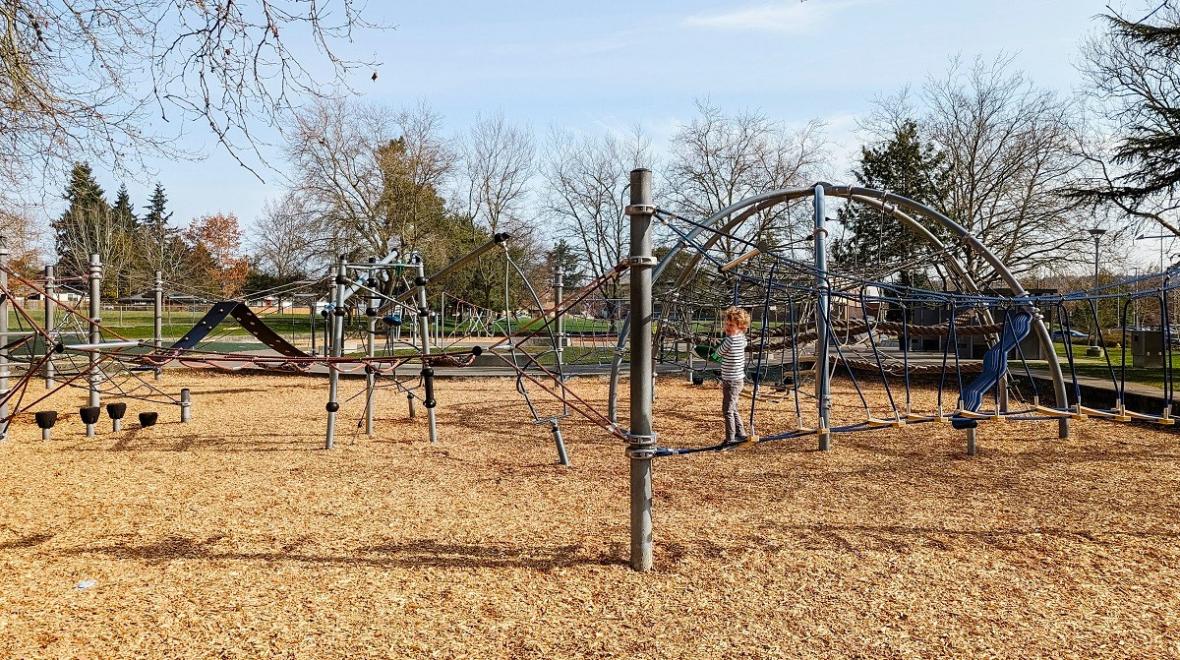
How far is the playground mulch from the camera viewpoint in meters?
3.47

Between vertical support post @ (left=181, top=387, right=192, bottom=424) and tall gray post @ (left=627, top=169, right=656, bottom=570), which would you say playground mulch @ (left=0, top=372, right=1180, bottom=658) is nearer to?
tall gray post @ (left=627, top=169, right=656, bottom=570)

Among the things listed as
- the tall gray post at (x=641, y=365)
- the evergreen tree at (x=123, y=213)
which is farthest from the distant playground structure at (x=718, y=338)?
A: the evergreen tree at (x=123, y=213)

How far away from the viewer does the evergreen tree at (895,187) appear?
2483cm

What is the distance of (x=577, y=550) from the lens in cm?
471

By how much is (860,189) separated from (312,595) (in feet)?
21.7

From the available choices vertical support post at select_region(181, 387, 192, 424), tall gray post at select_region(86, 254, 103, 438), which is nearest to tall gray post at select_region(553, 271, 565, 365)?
vertical support post at select_region(181, 387, 192, 424)

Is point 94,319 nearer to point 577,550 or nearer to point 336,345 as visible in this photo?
point 336,345

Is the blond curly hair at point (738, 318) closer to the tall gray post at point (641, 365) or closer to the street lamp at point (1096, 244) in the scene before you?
the tall gray post at point (641, 365)

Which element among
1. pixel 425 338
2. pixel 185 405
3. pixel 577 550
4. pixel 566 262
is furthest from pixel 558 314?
pixel 566 262

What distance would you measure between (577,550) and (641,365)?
1.31 m

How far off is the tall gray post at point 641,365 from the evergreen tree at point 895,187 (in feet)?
71.9

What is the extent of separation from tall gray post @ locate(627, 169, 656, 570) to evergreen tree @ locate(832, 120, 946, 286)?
21930 mm

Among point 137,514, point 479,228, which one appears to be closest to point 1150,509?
point 137,514

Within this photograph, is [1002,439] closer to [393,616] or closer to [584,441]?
[584,441]
